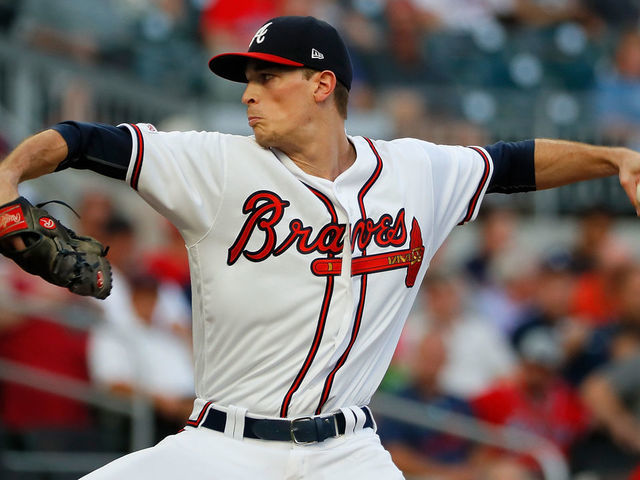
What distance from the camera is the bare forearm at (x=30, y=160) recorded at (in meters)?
3.20

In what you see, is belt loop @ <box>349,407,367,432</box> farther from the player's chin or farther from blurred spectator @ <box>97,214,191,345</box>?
blurred spectator @ <box>97,214,191,345</box>

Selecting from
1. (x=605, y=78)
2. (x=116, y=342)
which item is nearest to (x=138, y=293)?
(x=116, y=342)

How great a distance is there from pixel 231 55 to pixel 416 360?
3924 millimetres

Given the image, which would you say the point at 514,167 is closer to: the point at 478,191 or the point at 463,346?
the point at 478,191

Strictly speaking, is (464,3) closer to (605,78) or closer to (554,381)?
(605,78)

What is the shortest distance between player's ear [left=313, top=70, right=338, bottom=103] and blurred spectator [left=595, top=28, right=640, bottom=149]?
6894mm

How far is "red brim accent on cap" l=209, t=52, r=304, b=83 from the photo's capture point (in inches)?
148

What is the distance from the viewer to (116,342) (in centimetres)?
632

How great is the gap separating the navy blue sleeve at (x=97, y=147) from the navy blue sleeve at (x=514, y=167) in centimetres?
142

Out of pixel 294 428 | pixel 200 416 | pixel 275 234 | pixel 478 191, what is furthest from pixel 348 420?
pixel 478 191

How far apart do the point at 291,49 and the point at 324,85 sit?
18cm

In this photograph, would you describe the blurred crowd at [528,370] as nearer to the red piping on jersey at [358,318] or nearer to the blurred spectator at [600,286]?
the blurred spectator at [600,286]

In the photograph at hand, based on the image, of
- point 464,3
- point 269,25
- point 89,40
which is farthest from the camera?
point 464,3

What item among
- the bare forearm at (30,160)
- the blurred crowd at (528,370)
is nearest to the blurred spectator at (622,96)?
the blurred crowd at (528,370)
